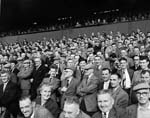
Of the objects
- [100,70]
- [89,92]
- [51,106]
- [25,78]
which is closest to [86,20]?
[25,78]

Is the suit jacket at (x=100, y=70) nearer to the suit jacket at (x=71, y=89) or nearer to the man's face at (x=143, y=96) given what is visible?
the suit jacket at (x=71, y=89)

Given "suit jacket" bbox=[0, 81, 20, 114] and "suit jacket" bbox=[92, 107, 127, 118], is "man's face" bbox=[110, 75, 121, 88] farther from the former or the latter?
"suit jacket" bbox=[0, 81, 20, 114]

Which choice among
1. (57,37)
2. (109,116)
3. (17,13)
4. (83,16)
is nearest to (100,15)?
(83,16)

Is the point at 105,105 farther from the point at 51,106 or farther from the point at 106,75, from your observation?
the point at 106,75

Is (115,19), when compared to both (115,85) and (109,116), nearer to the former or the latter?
(115,85)

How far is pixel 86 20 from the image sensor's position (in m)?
21.9

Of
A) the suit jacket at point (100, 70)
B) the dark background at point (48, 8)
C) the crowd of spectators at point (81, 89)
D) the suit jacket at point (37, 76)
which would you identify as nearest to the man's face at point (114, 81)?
the crowd of spectators at point (81, 89)

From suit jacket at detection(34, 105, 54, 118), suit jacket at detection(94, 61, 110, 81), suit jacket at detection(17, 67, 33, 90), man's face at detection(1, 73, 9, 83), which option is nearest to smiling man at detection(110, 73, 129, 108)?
suit jacket at detection(94, 61, 110, 81)

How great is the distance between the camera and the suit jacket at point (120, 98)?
16.9 ft

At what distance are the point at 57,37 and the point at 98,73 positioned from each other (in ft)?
50.1

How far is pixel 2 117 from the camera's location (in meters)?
6.47

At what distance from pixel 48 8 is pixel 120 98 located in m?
Result: 19.1

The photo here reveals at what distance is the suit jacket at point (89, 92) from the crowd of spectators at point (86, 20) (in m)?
12.8

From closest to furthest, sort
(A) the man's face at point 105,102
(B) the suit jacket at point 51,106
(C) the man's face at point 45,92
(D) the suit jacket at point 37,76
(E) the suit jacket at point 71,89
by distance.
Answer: (A) the man's face at point 105,102, (C) the man's face at point 45,92, (B) the suit jacket at point 51,106, (E) the suit jacket at point 71,89, (D) the suit jacket at point 37,76
